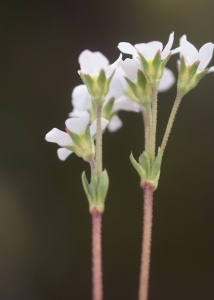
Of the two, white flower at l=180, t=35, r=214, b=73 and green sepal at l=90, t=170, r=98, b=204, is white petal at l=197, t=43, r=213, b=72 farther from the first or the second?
green sepal at l=90, t=170, r=98, b=204

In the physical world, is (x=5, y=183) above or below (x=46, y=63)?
below

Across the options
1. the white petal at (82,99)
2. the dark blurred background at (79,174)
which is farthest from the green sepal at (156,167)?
the dark blurred background at (79,174)

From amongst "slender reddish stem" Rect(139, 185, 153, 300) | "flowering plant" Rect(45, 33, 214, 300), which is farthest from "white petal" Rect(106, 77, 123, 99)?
"slender reddish stem" Rect(139, 185, 153, 300)

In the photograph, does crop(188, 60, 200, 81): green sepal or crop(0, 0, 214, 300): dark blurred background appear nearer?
crop(188, 60, 200, 81): green sepal

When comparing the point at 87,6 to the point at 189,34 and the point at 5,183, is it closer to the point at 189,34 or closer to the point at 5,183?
the point at 189,34

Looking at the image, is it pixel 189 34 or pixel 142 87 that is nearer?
pixel 142 87

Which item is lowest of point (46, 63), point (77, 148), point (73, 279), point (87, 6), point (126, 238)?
point (73, 279)

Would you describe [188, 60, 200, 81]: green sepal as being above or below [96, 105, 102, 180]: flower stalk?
above

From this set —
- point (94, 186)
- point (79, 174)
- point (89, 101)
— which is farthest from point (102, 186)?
point (79, 174)

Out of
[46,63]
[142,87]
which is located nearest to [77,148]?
[142,87]
